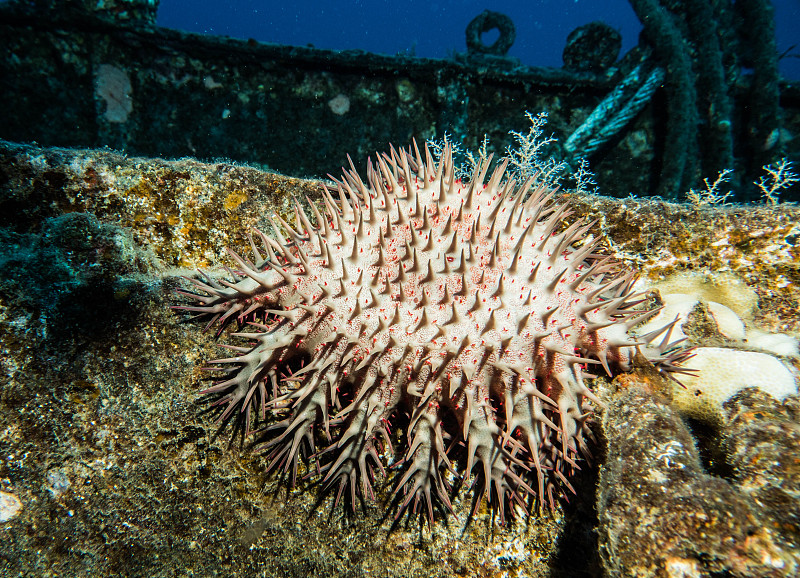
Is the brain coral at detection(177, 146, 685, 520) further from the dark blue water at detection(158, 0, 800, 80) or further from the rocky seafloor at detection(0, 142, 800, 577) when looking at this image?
the dark blue water at detection(158, 0, 800, 80)

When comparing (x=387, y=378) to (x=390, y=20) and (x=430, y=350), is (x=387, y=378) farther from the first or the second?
(x=390, y=20)

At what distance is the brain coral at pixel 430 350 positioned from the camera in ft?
5.48

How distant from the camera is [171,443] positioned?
1.97 metres

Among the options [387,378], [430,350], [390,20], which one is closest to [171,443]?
[387,378]

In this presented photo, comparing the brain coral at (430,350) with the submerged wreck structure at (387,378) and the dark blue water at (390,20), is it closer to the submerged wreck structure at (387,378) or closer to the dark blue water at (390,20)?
the submerged wreck structure at (387,378)

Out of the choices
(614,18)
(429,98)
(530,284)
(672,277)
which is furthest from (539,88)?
(614,18)

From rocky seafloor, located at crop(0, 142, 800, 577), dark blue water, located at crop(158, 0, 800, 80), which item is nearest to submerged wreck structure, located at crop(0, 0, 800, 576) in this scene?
rocky seafloor, located at crop(0, 142, 800, 577)

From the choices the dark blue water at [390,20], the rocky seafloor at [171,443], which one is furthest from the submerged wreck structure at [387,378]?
the dark blue water at [390,20]

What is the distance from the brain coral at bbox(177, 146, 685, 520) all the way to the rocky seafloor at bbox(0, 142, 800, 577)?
0.56 feet

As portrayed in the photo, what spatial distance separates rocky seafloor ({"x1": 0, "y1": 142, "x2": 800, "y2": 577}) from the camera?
1.64 m

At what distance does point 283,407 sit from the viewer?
1969 mm

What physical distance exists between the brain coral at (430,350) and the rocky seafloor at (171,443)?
171 millimetres

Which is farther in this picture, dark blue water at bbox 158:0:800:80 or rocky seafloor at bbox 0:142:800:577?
dark blue water at bbox 158:0:800:80

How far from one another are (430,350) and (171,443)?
1439mm
